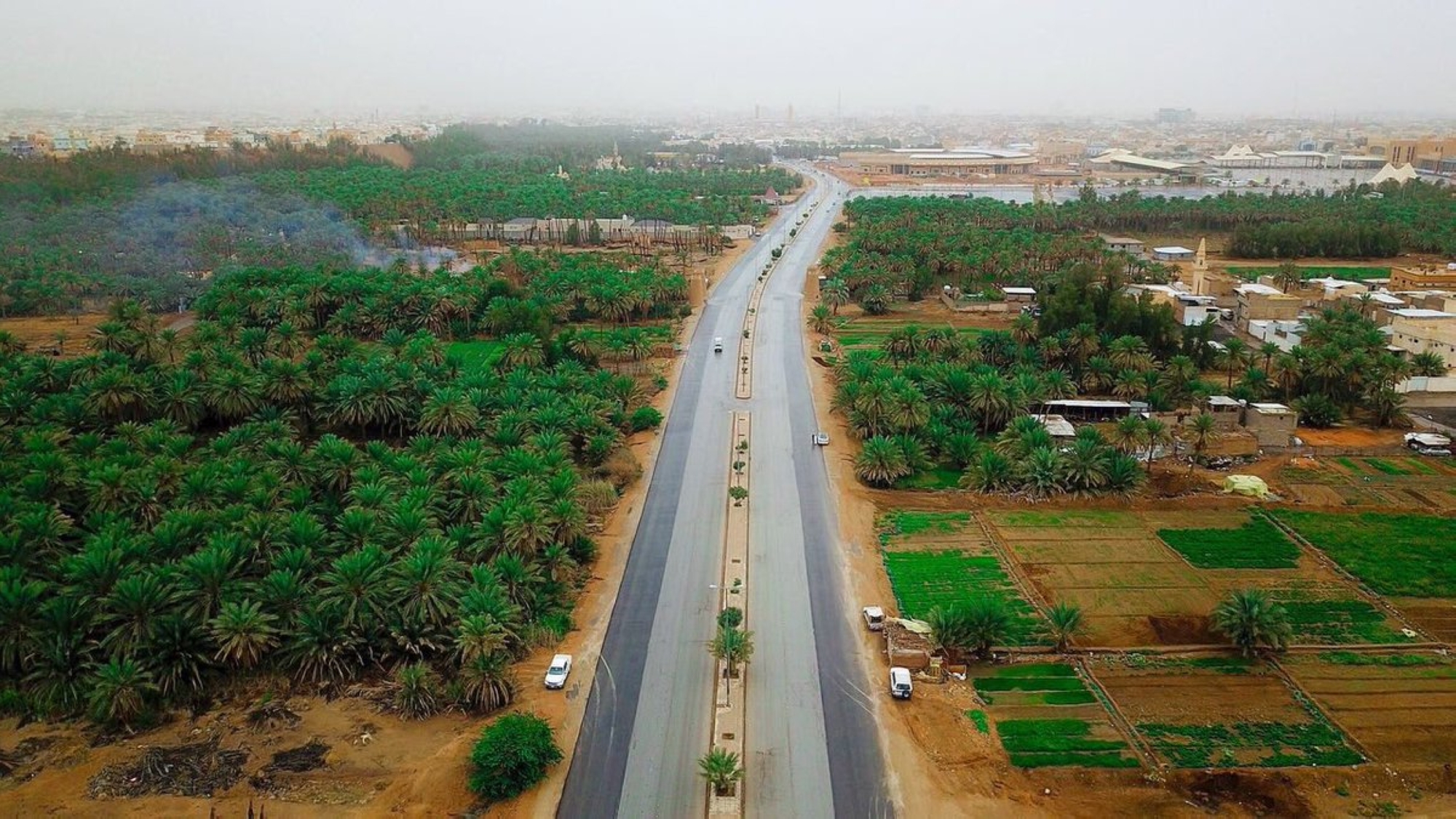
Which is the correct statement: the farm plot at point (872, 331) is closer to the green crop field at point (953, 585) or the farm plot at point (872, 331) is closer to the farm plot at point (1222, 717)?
the green crop field at point (953, 585)

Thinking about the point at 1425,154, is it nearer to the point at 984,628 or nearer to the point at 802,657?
the point at 984,628

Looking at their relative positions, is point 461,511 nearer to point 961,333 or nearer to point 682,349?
point 682,349

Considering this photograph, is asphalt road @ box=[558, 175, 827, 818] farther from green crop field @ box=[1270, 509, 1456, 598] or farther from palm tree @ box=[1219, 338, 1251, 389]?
palm tree @ box=[1219, 338, 1251, 389]

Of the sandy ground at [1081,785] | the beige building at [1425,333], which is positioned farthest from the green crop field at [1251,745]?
the beige building at [1425,333]

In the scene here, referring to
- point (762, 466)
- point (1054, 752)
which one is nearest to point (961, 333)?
point (762, 466)

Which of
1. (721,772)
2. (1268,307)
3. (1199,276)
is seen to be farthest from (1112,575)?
(1199,276)
